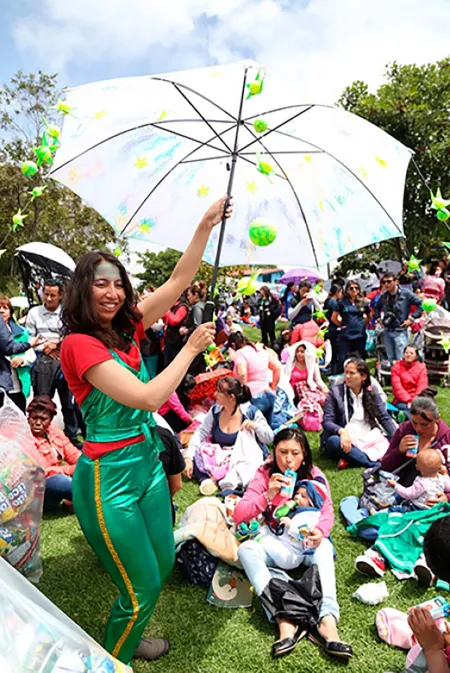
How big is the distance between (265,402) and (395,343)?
3.20 meters

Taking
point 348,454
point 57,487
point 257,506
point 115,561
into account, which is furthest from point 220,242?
point 348,454

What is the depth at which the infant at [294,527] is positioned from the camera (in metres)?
3.27

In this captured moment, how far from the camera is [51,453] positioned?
4.40 metres

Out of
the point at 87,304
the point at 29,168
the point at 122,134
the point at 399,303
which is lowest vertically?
the point at 399,303

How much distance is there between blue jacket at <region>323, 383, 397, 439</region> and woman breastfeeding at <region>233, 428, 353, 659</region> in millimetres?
1936

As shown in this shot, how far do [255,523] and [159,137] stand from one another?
2404 millimetres

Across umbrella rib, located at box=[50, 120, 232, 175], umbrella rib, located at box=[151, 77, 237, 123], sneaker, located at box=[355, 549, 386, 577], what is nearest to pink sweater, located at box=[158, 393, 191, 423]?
sneaker, located at box=[355, 549, 386, 577]

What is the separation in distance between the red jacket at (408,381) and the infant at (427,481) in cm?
292

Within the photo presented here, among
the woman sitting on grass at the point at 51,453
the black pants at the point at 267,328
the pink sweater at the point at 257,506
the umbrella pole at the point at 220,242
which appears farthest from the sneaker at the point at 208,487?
the black pants at the point at 267,328

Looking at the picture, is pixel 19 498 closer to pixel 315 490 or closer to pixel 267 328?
pixel 315 490

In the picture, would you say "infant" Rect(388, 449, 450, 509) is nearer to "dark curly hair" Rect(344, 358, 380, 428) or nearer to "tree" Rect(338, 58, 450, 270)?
"dark curly hair" Rect(344, 358, 380, 428)

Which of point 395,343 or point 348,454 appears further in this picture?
point 395,343

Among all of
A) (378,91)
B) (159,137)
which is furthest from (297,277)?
(159,137)

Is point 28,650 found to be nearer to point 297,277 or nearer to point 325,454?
point 325,454
